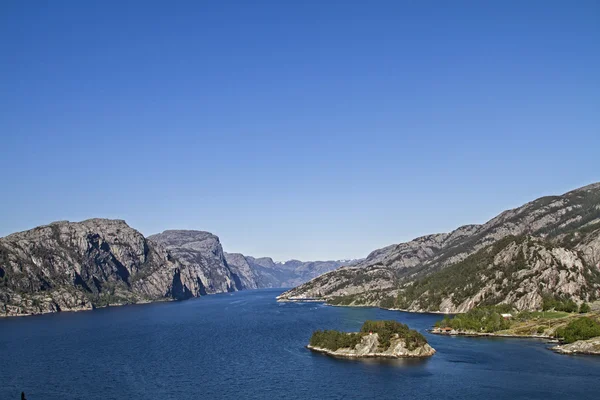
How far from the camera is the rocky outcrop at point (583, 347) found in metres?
172

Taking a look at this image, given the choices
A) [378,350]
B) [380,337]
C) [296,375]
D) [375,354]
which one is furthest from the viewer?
[380,337]

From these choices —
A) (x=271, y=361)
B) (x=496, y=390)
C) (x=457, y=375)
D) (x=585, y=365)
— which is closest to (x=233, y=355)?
(x=271, y=361)

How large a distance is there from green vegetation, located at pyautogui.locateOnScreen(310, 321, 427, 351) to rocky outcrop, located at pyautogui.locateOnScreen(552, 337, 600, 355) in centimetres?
4430

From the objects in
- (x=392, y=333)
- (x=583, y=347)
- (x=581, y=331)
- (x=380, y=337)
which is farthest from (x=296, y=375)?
(x=581, y=331)

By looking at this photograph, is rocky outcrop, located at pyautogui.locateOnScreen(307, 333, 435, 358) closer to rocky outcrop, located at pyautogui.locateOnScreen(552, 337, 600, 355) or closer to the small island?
the small island

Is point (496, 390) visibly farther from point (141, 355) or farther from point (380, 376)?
point (141, 355)

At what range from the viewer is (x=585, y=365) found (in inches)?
6029

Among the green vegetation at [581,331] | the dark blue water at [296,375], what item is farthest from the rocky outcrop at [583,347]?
the dark blue water at [296,375]

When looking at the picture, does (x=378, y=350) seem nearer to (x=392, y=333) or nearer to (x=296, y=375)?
(x=392, y=333)

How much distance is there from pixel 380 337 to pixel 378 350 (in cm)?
440

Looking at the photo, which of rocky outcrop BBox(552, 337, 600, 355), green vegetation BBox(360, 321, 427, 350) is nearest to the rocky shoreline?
green vegetation BBox(360, 321, 427, 350)

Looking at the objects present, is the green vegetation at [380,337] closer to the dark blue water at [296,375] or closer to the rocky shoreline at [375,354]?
the rocky shoreline at [375,354]

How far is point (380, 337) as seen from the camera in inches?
7092

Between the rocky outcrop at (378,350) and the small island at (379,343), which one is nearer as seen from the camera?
the rocky outcrop at (378,350)
